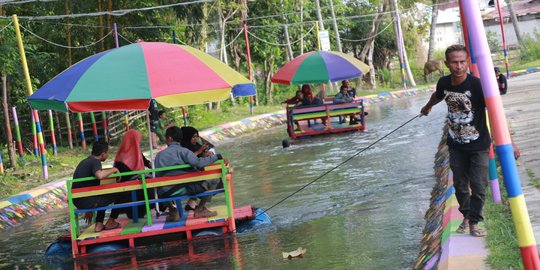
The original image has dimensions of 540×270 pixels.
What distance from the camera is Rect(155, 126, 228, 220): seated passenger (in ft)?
37.7

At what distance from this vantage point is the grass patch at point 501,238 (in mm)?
6863

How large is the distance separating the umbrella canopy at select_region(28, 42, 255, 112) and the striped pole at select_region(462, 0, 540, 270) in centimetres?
571

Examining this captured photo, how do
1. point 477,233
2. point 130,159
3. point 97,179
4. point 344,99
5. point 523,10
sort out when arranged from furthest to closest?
point 523,10, point 344,99, point 130,159, point 97,179, point 477,233

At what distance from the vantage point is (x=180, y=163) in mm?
11609

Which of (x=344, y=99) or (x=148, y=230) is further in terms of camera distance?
(x=344, y=99)

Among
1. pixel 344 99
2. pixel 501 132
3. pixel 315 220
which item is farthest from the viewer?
pixel 344 99

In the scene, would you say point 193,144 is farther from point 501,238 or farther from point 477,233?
point 501,238

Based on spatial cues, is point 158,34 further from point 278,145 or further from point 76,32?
point 278,145

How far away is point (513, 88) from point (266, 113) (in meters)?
9.69

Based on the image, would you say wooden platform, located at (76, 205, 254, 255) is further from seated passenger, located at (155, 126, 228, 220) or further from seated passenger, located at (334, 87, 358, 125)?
seated passenger, located at (334, 87, 358, 125)

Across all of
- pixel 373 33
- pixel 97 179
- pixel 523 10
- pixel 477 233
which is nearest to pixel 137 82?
pixel 97 179

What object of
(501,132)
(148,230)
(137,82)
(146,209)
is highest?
(137,82)

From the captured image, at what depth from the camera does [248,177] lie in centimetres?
1800

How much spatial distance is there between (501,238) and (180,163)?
5.06 metres
